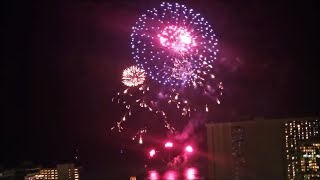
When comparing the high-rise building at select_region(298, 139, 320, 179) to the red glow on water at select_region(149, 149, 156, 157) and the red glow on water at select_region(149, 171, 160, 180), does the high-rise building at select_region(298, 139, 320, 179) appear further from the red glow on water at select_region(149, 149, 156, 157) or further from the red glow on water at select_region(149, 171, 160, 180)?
the red glow on water at select_region(149, 149, 156, 157)

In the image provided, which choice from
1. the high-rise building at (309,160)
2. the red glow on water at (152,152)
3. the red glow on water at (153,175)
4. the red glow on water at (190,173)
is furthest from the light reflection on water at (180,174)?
the high-rise building at (309,160)

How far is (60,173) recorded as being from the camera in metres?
18.3

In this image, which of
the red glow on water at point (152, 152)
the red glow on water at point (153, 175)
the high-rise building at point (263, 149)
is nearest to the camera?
the red glow on water at point (152, 152)

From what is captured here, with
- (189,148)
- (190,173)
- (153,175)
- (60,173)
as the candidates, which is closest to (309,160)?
(190,173)

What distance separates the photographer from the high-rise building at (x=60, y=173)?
58.2 feet

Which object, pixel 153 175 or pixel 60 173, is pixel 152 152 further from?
pixel 60 173

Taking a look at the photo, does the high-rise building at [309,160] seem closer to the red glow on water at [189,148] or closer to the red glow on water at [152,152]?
the red glow on water at [189,148]

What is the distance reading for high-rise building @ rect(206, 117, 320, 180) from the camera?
752 inches

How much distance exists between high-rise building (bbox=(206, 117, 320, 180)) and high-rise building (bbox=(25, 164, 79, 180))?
5.09 metres

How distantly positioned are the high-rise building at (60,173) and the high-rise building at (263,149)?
16.7ft

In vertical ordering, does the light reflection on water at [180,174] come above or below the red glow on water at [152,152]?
below

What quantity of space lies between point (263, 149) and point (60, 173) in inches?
335

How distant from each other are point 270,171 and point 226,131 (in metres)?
2.46

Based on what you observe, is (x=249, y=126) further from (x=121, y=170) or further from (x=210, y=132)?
(x=121, y=170)
